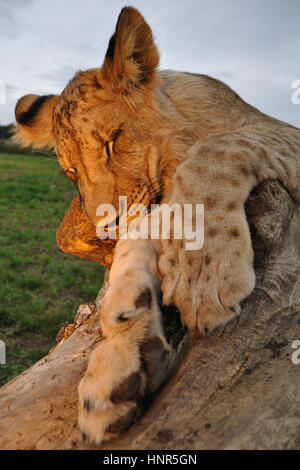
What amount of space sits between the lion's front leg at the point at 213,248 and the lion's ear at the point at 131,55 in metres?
0.87

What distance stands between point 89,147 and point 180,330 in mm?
1192

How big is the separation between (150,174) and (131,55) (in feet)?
2.11

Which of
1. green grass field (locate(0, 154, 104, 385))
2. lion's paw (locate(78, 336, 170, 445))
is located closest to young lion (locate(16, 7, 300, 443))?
lion's paw (locate(78, 336, 170, 445))

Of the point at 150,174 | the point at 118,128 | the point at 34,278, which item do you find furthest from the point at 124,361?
the point at 34,278

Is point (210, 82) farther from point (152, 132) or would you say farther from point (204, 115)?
point (152, 132)

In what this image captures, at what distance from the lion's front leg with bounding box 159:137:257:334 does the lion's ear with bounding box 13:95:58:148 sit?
5.61 ft

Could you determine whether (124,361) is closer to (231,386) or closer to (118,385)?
(118,385)

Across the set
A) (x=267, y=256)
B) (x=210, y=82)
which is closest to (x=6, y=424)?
(x=267, y=256)

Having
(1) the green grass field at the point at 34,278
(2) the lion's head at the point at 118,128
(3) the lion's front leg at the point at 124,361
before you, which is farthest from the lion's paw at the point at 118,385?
(1) the green grass field at the point at 34,278

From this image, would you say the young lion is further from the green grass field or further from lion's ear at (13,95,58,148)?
the green grass field

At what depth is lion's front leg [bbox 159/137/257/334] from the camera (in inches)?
50.8

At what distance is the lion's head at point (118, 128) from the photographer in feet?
7.21

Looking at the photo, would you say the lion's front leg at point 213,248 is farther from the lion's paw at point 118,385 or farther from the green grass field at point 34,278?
the green grass field at point 34,278

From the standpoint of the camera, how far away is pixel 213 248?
1.35 meters
